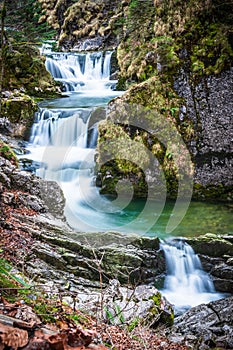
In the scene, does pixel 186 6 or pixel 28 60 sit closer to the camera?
pixel 186 6

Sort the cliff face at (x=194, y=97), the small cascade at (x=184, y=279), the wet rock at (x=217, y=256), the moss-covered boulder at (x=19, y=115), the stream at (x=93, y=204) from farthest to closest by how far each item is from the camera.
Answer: the moss-covered boulder at (x=19, y=115) < the cliff face at (x=194, y=97) < the stream at (x=93, y=204) < the wet rock at (x=217, y=256) < the small cascade at (x=184, y=279)

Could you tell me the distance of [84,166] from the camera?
36.0 ft

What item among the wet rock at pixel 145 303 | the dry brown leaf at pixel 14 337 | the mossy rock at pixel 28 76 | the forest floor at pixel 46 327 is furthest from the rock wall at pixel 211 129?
the dry brown leaf at pixel 14 337

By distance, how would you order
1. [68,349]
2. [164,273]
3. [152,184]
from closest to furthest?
[68,349]
[164,273]
[152,184]

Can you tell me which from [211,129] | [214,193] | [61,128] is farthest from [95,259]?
[61,128]

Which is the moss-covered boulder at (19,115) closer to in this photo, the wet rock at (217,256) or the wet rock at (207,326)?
the wet rock at (217,256)

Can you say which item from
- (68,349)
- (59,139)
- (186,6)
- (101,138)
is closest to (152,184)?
(101,138)

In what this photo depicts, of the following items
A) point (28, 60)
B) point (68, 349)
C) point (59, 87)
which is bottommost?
point (68, 349)

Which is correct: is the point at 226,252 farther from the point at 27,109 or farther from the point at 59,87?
the point at 59,87

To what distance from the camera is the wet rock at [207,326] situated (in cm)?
430

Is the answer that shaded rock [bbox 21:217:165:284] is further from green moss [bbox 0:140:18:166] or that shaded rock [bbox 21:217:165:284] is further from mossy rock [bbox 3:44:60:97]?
mossy rock [bbox 3:44:60:97]

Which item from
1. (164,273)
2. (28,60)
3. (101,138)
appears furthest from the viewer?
(28,60)

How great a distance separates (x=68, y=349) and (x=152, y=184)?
844 centimetres

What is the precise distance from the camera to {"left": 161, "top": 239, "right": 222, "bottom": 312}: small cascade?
6.00 m
